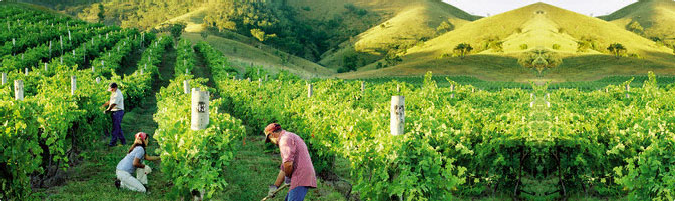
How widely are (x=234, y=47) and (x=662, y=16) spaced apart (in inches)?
4562

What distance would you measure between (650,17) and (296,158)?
159383 mm

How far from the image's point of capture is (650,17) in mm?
143875

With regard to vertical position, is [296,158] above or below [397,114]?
below

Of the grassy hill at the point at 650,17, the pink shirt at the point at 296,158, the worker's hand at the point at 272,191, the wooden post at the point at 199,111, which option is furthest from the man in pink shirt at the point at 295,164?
the grassy hill at the point at 650,17

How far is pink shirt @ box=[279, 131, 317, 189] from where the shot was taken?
726cm

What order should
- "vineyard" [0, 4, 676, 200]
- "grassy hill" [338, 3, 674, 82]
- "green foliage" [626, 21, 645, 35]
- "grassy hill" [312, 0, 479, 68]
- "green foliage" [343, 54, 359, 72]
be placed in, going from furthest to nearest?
1. "green foliage" [626, 21, 645, 35]
2. "grassy hill" [312, 0, 479, 68]
3. "green foliage" [343, 54, 359, 72]
4. "grassy hill" [338, 3, 674, 82]
5. "vineyard" [0, 4, 676, 200]

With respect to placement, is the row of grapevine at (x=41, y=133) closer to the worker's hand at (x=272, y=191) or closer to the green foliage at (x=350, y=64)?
the worker's hand at (x=272, y=191)

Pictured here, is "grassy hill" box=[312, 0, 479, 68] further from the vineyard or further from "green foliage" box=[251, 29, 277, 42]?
the vineyard

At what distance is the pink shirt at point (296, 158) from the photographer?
23.8 ft

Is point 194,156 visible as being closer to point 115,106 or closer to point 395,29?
point 115,106

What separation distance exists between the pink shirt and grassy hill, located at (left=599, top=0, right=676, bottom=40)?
138 m

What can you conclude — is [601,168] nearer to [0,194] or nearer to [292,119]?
[292,119]

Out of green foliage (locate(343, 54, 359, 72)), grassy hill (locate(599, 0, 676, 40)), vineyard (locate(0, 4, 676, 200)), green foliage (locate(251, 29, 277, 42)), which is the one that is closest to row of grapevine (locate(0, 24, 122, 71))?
vineyard (locate(0, 4, 676, 200))

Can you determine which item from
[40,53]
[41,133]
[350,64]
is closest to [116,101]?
[41,133]
